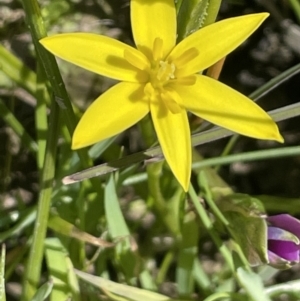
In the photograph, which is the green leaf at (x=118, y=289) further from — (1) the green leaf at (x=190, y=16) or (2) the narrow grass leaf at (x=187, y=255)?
(1) the green leaf at (x=190, y=16)

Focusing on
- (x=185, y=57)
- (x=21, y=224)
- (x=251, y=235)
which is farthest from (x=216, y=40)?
(x=21, y=224)

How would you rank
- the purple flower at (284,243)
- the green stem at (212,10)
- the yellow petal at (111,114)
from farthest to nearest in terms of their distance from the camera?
the purple flower at (284,243) → the green stem at (212,10) → the yellow petal at (111,114)

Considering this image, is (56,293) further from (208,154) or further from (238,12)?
(238,12)

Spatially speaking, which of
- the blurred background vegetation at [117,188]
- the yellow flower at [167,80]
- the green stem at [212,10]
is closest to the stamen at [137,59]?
the yellow flower at [167,80]

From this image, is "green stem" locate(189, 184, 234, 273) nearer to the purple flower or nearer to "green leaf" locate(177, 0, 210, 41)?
the purple flower

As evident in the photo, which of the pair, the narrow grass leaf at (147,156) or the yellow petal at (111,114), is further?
the narrow grass leaf at (147,156)

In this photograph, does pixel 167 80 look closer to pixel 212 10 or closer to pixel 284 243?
pixel 212 10

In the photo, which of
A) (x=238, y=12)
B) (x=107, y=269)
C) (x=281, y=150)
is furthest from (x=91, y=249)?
(x=238, y=12)
